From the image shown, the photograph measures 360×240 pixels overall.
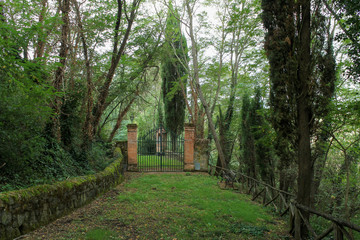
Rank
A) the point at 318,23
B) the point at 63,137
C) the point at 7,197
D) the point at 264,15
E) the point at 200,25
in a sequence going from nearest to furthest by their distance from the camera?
the point at 7,197 < the point at 318,23 < the point at 264,15 < the point at 63,137 < the point at 200,25

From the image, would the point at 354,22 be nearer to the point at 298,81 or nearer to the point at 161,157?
the point at 298,81

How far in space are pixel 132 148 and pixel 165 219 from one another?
24.7 feet

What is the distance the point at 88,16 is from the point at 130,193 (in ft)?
22.5

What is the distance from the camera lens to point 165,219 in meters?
5.11

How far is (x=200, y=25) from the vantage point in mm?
13922

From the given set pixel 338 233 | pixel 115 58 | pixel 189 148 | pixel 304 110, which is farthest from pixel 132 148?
pixel 338 233

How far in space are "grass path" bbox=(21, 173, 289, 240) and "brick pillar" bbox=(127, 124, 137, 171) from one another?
4.68 metres

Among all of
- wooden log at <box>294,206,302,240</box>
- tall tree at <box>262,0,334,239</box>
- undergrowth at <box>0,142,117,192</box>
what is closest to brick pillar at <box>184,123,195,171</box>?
undergrowth at <box>0,142,117,192</box>

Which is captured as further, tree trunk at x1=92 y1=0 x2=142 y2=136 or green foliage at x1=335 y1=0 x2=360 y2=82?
tree trunk at x1=92 y1=0 x2=142 y2=136

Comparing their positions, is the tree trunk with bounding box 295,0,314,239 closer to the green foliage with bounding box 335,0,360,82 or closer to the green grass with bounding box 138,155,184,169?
the green foliage with bounding box 335,0,360,82

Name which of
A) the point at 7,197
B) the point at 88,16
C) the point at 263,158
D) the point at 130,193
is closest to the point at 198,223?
the point at 130,193

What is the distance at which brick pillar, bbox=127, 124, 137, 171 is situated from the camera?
40.1 ft

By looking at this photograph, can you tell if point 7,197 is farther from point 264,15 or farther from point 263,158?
point 263,158

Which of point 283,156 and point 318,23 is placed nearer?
point 318,23
